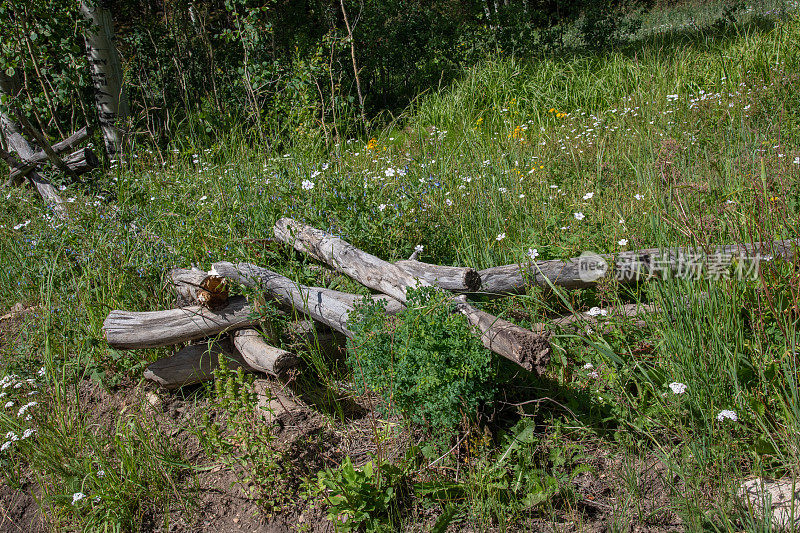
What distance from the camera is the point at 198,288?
312cm

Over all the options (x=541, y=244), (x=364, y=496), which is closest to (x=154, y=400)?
(x=364, y=496)

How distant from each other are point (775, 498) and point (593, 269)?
1249 millimetres

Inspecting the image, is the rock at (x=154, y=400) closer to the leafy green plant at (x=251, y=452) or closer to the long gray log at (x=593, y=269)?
the leafy green plant at (x=251, y=452)

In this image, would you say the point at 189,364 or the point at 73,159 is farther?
the point at 73,159

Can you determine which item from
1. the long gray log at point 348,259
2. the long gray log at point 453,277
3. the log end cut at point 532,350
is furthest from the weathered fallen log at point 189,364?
the log end cut at point 532,350

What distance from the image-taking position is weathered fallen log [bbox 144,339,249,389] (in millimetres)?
3213

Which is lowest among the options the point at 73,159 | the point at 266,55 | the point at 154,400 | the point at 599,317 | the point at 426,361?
the point at 154,400

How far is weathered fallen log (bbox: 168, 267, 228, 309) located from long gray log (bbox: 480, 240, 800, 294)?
1386mm

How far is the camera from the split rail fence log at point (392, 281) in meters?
2.32

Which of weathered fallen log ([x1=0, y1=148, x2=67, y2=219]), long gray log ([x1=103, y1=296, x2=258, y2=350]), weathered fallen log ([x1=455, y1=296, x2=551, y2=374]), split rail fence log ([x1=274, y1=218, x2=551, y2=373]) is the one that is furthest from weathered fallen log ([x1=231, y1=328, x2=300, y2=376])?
weathered fallen log ([x1=0, y1=148, x2=67, y2=219])

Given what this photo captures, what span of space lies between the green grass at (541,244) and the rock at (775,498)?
0.07m

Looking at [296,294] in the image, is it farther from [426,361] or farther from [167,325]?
[426,361]

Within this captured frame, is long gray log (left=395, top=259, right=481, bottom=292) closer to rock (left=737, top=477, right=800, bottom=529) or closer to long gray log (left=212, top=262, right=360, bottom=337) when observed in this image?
long gray log (left=212, top=262, right=360, bottom=337)

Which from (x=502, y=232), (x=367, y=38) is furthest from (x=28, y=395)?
(x=367, y=38)
